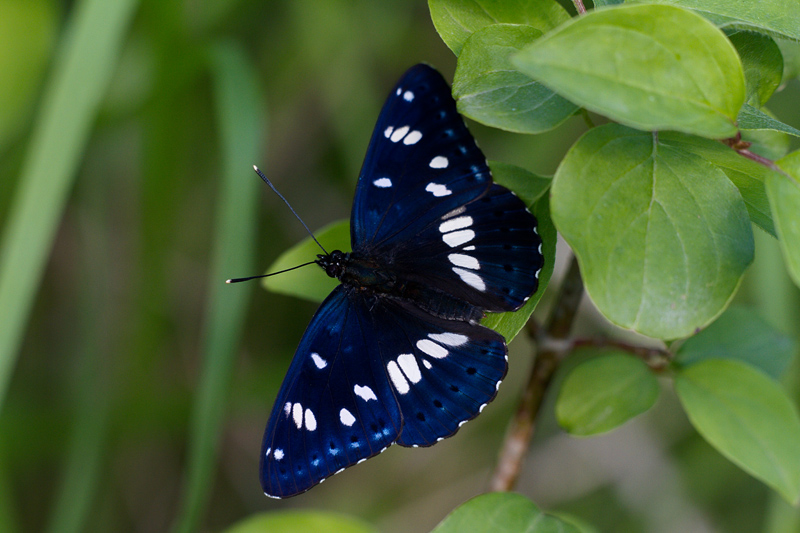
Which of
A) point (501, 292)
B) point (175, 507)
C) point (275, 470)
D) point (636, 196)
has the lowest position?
point (175, 507)

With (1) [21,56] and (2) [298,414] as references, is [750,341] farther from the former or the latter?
(1) [21,56]

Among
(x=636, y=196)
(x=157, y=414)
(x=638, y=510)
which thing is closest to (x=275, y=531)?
(x=636, y=196)

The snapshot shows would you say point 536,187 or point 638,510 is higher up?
point 536,187

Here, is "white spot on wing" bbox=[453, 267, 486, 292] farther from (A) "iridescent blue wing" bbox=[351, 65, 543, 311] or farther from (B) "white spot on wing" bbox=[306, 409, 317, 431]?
(B) "white spot on wing" bbox=[306, 409, 317, 431]

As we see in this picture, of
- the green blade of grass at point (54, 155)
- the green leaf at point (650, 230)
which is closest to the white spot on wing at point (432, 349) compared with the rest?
the green leaf at point (650, 230)

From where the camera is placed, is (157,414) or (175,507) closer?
(157,414)

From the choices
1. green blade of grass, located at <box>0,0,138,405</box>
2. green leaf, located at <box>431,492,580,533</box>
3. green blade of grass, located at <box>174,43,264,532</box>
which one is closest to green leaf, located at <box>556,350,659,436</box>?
green leaf, located at <box>431,492,580,533</box>

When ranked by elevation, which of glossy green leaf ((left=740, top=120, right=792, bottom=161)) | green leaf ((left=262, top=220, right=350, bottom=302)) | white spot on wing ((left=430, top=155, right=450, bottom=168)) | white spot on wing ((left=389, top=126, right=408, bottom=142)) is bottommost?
green leaf ((left=262, top=220, right=350, bottom=302))

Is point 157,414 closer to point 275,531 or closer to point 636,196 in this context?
point 275,531
